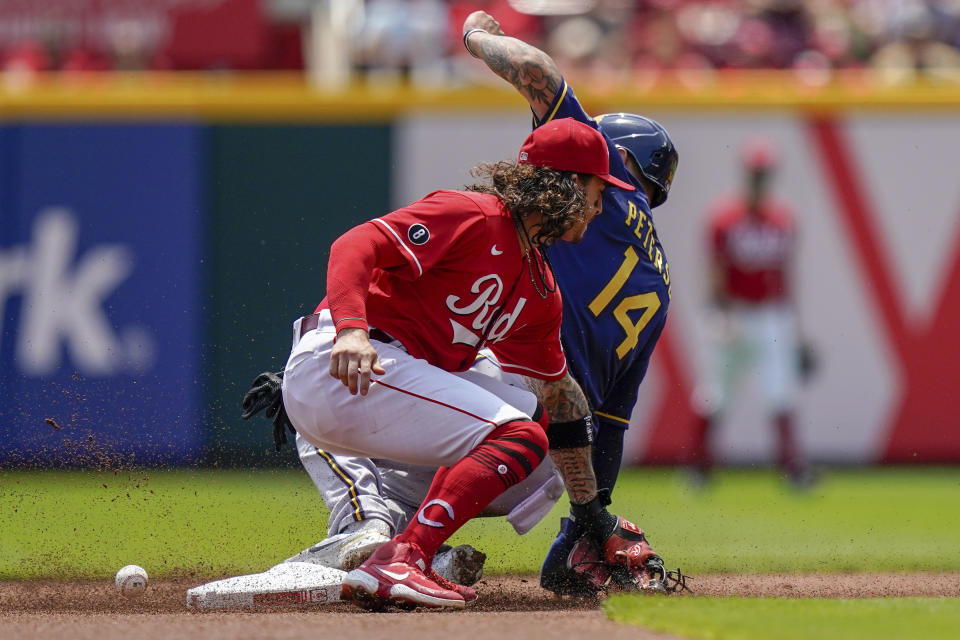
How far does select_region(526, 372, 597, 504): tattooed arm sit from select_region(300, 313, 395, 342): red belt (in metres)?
0.77

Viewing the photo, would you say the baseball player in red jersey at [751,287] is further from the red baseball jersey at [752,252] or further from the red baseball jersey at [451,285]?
the red baseball jersey at [451,285]

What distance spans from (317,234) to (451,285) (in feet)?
17.9

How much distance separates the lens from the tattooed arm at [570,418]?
16.8ft

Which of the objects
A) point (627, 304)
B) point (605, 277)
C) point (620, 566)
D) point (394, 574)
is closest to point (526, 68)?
point (605, 277)

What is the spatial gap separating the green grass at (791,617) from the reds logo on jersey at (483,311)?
0.96m

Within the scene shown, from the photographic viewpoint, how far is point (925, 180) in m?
10.4

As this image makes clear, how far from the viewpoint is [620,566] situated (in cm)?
524

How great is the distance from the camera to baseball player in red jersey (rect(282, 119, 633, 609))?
4.30 m

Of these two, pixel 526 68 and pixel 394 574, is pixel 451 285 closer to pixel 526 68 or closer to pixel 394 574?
pixel 394 574

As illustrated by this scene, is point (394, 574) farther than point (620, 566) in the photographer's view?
No

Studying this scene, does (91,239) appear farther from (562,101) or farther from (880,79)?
(880,79)

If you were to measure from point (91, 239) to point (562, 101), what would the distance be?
209 inches

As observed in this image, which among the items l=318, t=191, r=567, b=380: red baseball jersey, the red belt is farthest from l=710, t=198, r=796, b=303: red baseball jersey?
the red belt

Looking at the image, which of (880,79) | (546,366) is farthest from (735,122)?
(546,366)
